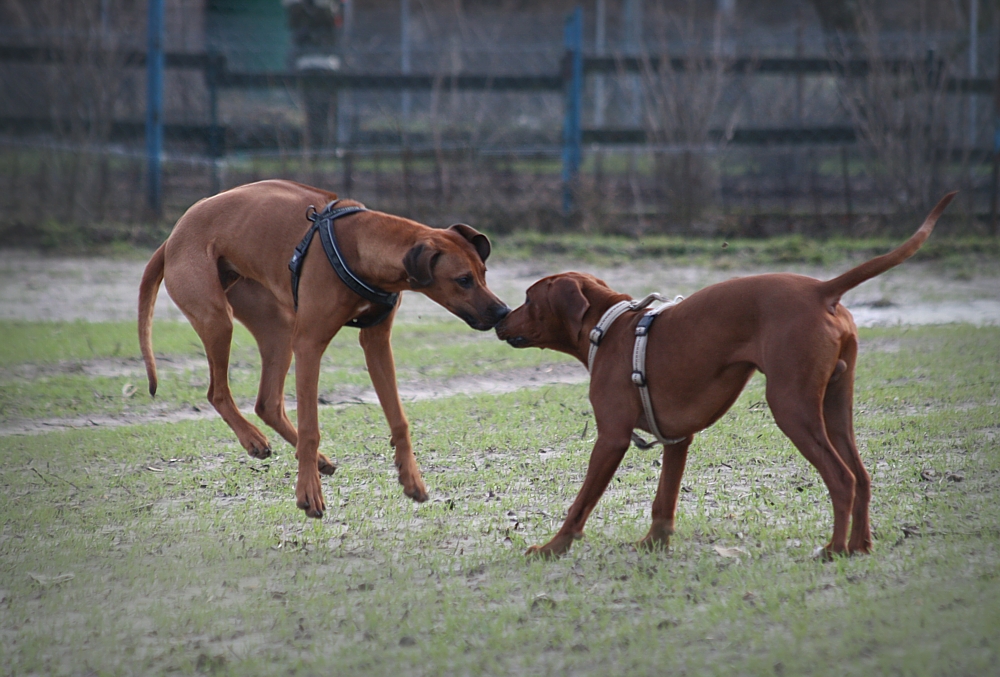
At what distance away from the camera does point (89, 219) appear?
1517 centimetres

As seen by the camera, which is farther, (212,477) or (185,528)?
(212,477)

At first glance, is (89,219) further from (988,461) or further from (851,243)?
(988,461)

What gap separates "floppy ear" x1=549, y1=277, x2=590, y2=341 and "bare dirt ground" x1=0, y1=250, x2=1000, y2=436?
10.1 feet

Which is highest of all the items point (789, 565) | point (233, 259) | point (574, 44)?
point (574, 44)

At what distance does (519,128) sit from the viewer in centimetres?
1608

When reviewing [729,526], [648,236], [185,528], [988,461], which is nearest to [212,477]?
[185,528]

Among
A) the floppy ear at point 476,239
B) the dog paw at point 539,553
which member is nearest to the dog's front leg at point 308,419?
the floppy ear at point 476,239

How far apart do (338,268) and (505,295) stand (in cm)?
678

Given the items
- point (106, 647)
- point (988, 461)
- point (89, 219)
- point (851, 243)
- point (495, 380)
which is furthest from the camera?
point (89, 219)

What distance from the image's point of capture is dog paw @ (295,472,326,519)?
15.2 ft

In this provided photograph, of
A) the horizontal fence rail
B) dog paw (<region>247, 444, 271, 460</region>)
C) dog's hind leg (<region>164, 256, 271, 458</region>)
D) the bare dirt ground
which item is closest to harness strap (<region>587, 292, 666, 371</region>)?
dog paw (<region>247, 444, 271, 460</region>)

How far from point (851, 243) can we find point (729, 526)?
34.5 ft

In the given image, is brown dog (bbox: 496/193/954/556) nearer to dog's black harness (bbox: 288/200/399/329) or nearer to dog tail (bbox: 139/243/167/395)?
dog's black harness (bbox: 288/200/399/329)

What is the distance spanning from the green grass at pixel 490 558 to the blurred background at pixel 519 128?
29.6ft
